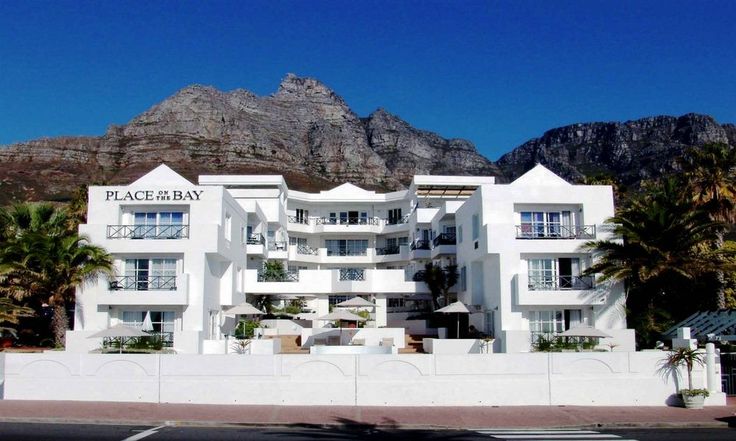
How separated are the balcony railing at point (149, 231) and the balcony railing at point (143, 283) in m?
2.04

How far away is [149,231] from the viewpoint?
35.2 meters

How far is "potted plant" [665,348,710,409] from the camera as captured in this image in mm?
22359

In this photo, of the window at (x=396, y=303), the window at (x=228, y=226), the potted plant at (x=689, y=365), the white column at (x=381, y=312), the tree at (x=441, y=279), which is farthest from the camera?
the window at (x=396, y=303)

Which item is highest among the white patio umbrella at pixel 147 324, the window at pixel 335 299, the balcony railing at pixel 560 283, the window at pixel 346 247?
the window at pixel 346 247

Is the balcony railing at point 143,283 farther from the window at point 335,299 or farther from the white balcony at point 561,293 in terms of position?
the window at point 335,299

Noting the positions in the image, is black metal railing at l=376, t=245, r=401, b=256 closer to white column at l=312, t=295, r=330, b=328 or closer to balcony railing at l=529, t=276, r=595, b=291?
white column at l=312, t=295, r=330, b=328

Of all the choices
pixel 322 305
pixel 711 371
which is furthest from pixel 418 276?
pixel 711 371

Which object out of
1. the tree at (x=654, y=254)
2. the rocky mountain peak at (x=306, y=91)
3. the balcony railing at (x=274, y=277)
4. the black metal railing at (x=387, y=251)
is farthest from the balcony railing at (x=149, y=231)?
the rocky mountain peak at (x=306, y=91)

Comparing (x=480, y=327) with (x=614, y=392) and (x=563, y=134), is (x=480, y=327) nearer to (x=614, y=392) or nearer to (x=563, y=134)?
(x=614, y=392)

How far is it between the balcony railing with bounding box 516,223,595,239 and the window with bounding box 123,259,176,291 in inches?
670

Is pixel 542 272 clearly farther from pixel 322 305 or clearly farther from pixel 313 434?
pixel 313 434

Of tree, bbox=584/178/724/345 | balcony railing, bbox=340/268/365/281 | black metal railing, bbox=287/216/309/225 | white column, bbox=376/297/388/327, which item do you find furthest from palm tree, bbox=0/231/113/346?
black metal railing, bbox=287/216/309/225

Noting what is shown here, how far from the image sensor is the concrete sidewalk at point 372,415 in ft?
64.7

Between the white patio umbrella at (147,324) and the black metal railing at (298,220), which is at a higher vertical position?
the black metal railing at (298,220)
